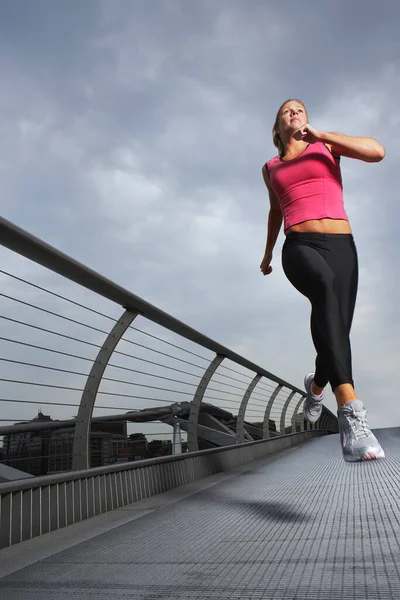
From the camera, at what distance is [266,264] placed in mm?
2961

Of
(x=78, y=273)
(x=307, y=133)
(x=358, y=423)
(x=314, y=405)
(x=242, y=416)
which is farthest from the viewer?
(x=242, y=416)

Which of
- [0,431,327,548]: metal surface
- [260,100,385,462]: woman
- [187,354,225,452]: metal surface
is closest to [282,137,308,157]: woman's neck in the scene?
[260,100,385,462]: woman

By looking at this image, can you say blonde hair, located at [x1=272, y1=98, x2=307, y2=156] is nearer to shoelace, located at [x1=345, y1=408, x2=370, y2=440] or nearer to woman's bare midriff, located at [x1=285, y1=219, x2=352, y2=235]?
woman's bare midriff, located at [x1=285, y1=219, x2=352, y2=235]

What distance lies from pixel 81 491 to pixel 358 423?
1868 mm

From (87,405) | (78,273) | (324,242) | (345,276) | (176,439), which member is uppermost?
(78,273)

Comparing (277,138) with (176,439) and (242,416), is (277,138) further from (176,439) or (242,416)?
(242,416)

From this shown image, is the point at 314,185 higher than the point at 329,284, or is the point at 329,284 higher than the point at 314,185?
the point at 314,185

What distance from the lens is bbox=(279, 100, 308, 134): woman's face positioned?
2.34 metres

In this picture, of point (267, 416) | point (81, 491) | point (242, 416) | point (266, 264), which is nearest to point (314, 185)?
point (266, 264)

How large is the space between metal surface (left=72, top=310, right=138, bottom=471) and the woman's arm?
212 cm

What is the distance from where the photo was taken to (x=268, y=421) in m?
9.63

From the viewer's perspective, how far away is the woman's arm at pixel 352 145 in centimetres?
216

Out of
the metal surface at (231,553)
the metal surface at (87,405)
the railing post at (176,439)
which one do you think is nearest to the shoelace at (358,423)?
the metal surface at (231,553)

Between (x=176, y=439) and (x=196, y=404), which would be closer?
(x=176, y=439)
